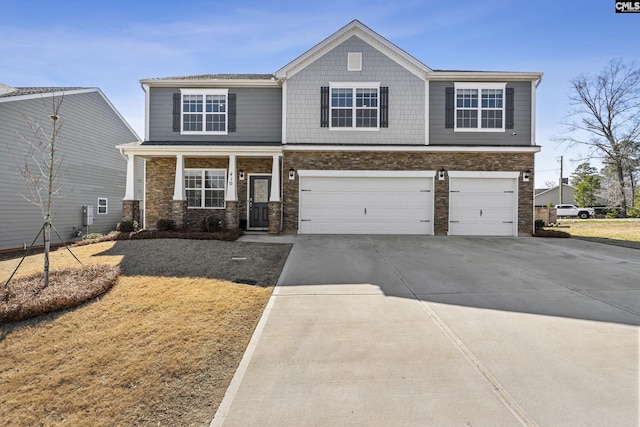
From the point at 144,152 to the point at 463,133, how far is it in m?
13.2

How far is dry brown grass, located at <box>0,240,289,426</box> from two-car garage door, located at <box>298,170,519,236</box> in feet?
22.6

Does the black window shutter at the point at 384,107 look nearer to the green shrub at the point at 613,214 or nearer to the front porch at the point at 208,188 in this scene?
the front porch at the point at 208,188

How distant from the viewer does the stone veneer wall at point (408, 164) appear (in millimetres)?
12531

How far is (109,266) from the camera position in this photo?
23.0 ft

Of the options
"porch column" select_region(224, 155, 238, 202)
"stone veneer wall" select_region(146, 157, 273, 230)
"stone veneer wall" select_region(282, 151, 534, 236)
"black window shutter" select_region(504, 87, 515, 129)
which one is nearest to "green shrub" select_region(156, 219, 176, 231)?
"stone veneer wall" select_region(146, 157, 273, 230)

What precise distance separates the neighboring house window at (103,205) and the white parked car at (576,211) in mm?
40109

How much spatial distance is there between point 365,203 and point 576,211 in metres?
32.0

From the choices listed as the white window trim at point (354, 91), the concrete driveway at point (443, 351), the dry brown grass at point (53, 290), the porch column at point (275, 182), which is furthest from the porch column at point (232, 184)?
the concrete driveway at point (443, 351)

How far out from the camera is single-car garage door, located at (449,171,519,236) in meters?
12.6

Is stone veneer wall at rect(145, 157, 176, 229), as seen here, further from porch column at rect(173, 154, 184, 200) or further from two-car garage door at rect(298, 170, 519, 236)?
two-car garage door at rect(298, 170, 519, 236)

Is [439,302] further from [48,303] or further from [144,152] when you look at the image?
[144,152]

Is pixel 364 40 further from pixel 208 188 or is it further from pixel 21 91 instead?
pixel 21 91

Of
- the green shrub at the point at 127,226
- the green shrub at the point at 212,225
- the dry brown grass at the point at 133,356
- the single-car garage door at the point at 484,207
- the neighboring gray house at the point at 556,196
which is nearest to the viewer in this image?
the dry brown grass at the point at 133,356

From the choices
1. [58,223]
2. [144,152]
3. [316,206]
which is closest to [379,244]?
[316,206]
